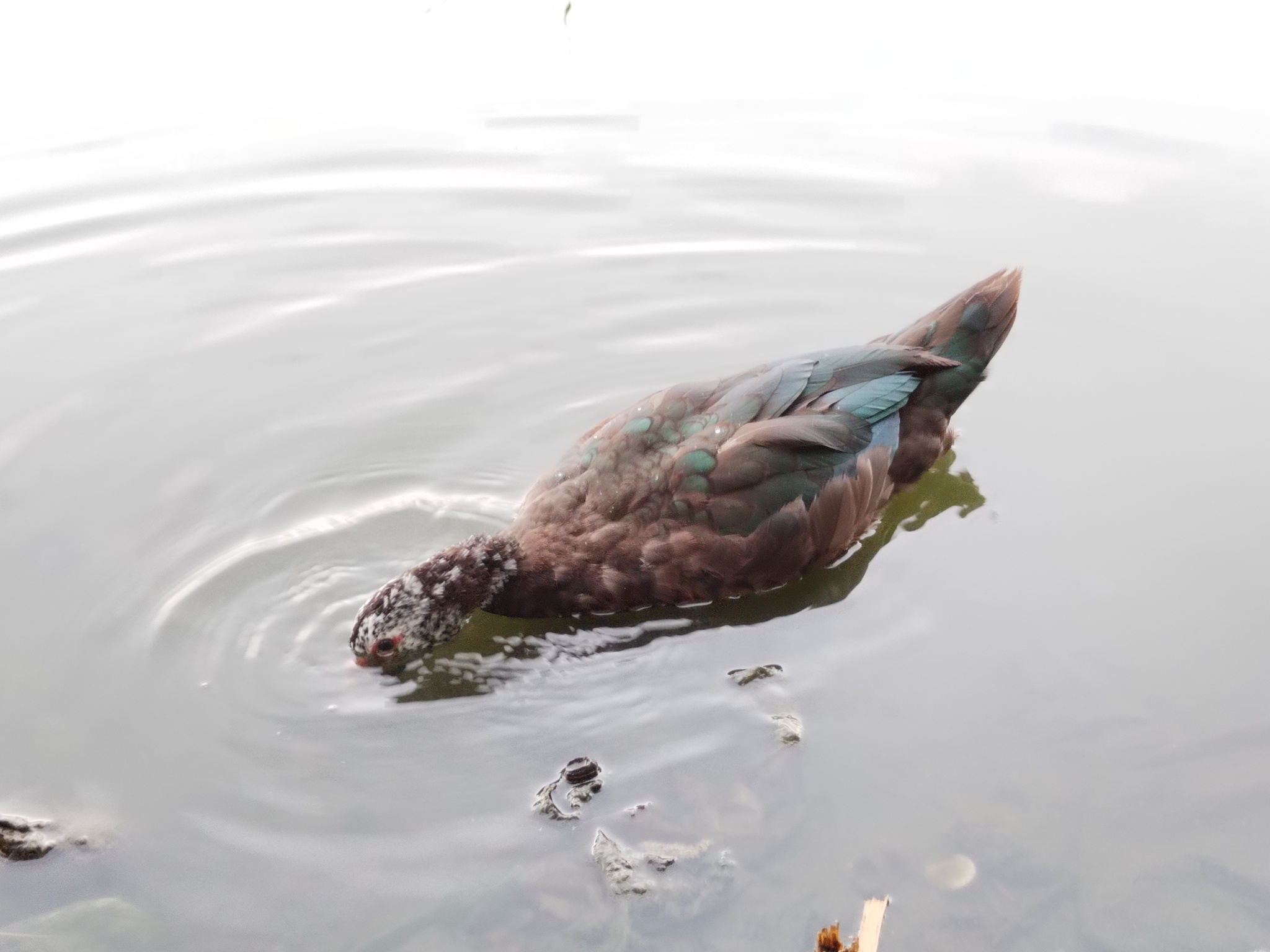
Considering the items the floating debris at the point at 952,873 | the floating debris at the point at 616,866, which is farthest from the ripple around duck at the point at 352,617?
the floating debris at the point at 952,873

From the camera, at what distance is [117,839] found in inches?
188

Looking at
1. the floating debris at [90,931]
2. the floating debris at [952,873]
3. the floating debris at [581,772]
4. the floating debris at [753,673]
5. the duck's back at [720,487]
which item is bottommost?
the floating debris at [952,873]

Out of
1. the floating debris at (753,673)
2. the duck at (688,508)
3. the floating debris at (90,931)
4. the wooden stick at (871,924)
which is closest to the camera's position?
the wooden stick at (871,924)

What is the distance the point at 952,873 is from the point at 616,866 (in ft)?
4.35

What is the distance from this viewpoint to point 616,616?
6.12 m

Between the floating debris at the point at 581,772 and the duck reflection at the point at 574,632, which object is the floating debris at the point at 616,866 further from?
the duck reflection at the point at 574,632

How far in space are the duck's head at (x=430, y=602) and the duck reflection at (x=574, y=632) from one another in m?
0.13

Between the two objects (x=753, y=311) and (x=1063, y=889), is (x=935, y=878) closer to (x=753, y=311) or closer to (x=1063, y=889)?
(x=1063, y=889)

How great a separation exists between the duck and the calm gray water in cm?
20

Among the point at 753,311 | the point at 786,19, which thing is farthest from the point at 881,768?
the point at 786,19

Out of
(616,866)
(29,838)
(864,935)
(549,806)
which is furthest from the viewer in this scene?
(549,806)

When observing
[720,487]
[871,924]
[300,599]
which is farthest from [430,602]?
[871,924]

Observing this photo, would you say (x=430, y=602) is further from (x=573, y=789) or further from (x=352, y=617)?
(x=573, y=789)

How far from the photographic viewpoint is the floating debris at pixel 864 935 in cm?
386
